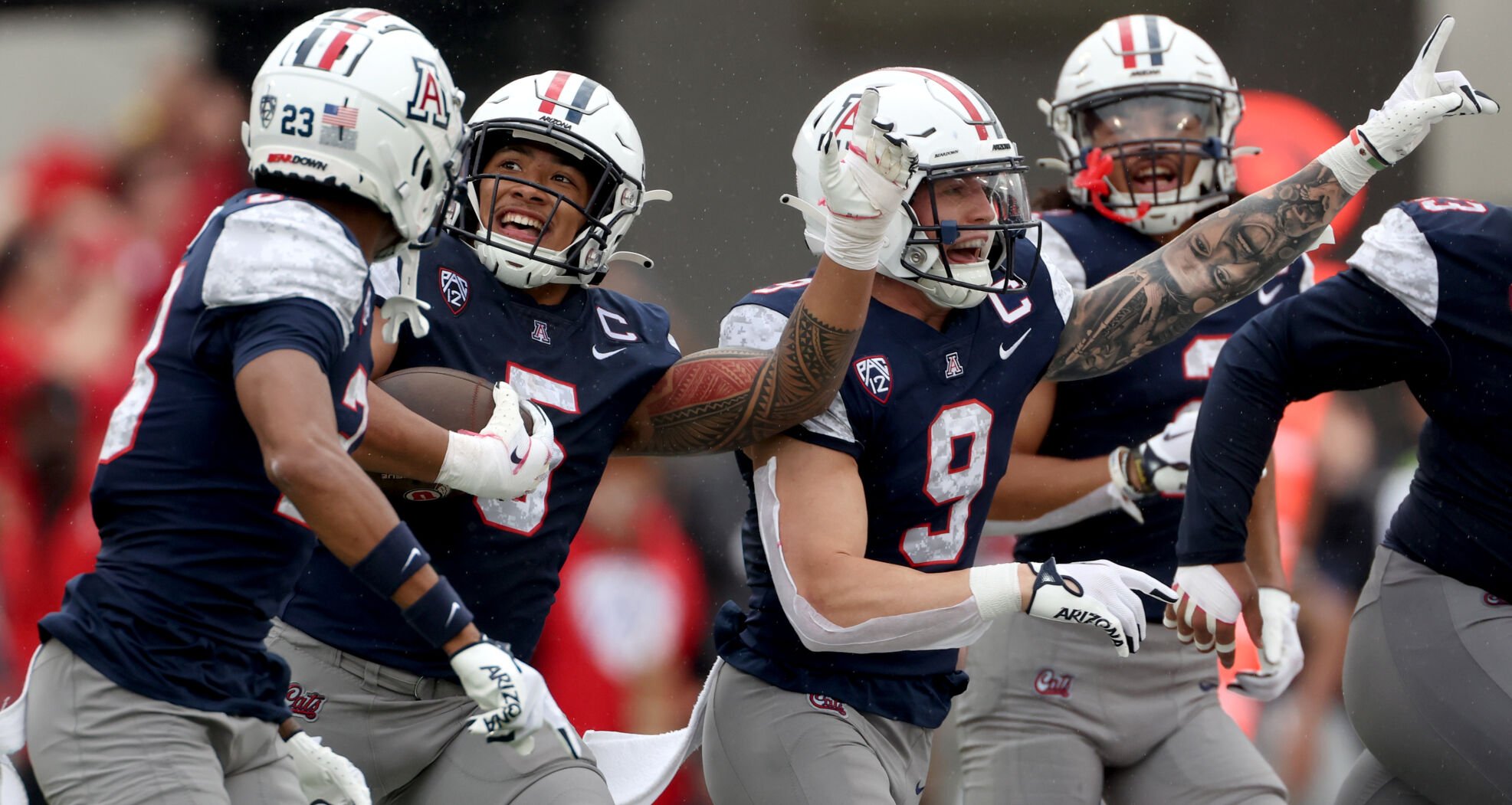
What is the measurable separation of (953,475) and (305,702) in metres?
1.16

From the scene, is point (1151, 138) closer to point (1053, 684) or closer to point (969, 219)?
point (969, 219)

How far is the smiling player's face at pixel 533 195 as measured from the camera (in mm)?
2975

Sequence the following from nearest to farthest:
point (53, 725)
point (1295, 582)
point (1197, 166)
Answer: point (53, 725) < point (1197, 166) < point (1295, 582)

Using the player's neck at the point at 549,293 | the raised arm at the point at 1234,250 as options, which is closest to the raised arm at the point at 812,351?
the player's neck at the point at 549,293

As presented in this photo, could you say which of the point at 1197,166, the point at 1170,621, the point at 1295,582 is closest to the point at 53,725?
the point at 1170,621

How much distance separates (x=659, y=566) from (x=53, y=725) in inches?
110

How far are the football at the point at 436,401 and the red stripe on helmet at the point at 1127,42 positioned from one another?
1.98 metres

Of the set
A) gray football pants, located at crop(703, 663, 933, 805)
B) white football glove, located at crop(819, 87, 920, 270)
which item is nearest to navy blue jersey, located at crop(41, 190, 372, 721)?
white football glove, located at crop(819, 87, 920, 270)

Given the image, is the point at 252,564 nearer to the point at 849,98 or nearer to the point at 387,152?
the point at 387,152

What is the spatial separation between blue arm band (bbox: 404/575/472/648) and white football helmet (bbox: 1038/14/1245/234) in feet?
7.07

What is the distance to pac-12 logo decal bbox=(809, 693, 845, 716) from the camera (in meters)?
2.88

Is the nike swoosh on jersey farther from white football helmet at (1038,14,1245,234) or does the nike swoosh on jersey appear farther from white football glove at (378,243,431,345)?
white football glove at (378,243,431,345)

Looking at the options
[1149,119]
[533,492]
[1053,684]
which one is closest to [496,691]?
[533,492]

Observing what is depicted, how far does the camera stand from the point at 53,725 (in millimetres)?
2166
